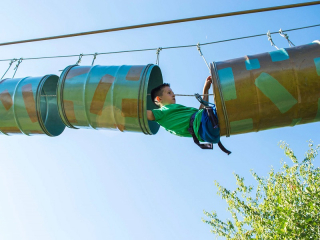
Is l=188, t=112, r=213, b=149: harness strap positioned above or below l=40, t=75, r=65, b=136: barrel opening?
below

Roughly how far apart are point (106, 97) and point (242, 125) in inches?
66.9

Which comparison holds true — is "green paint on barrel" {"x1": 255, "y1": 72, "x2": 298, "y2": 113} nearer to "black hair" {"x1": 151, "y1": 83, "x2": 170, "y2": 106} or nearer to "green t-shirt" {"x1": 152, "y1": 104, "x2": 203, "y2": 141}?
"green t-shirt" {"x1": 152, "y1": 104, "x2": 203, "y2": 141}

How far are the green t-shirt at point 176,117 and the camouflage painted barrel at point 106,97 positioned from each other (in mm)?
210

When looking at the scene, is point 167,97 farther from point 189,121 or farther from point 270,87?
point 270,87

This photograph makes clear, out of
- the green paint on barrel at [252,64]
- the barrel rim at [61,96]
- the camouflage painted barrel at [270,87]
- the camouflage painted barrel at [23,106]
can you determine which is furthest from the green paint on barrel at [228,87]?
the camouflage painted barrel at [23,106]

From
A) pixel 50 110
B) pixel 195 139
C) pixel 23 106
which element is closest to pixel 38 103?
pixel 23 106

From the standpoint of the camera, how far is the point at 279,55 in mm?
3258

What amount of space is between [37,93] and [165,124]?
2.06 m

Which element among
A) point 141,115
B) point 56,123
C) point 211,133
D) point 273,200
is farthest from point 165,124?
point 273,200

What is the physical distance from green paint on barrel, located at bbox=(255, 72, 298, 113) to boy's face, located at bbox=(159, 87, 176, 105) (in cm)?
129

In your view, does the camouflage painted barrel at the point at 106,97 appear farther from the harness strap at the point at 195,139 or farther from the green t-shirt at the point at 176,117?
the harness strap at the point at 195,139

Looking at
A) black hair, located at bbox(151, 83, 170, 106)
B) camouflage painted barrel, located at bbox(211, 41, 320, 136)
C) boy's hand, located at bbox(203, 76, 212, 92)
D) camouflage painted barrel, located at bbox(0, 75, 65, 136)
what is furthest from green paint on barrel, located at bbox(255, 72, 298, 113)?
camouflage painted barrel, located at bbox(0, 75, 65, 136)

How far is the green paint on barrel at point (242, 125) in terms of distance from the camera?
3.31m

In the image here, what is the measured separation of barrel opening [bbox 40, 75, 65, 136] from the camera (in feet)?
17.0
